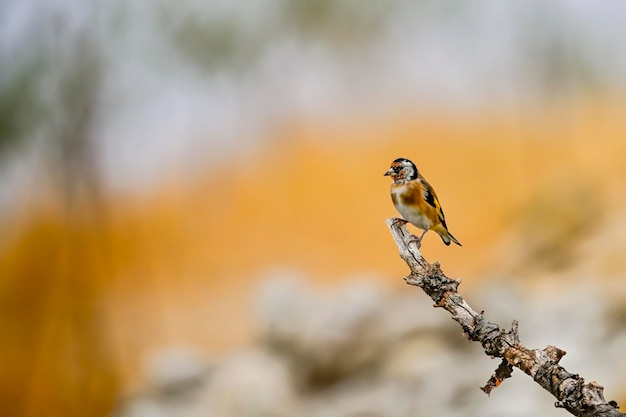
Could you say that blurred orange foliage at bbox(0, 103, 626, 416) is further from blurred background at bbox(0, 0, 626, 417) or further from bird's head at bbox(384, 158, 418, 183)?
bird's head at bbox(384, 158, 418, 183)

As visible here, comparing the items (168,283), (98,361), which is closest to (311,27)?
(168,283)

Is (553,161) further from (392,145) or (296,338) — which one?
(296,338)

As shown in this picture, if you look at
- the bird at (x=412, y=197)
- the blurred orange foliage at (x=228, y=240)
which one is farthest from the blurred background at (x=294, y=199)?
the bird at (x=412, y=197)

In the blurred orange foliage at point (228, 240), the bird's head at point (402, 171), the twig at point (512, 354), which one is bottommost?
the twig at point (512, 354)

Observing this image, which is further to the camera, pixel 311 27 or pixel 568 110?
pixel 311 27

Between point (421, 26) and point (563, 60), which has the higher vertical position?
point (421, 26)

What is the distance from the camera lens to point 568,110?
104 inches

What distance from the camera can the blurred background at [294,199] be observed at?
263cm

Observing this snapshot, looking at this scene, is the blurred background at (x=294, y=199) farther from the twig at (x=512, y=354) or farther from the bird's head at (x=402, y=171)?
the twig at (x=512, y=354)

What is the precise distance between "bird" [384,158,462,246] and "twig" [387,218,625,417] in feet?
1.30

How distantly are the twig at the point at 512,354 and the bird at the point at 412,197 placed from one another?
39cm

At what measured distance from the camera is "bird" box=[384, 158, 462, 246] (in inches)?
83.4

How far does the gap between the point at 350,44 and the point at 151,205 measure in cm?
100

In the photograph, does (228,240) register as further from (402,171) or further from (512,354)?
(512,354)
